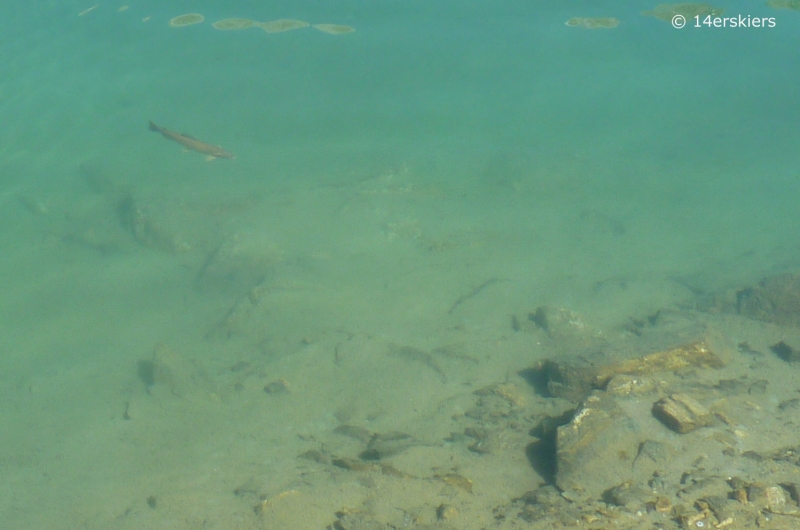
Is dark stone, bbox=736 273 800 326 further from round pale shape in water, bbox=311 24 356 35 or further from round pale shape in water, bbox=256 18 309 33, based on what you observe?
round pale shape in water, bbox=256 18 309 33

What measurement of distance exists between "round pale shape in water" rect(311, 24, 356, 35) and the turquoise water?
0.71 feet

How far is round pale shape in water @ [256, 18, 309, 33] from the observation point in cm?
1322

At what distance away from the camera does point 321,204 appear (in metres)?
9.38

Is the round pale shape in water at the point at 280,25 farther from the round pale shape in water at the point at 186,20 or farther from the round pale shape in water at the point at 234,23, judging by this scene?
the round pale shape in water at the point at 186,20

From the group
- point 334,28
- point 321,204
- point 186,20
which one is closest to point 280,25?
point 334,28

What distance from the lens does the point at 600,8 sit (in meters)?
13.6

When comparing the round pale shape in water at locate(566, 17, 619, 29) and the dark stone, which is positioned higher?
the round pale shape in water at locate(566, 17, 619, 29)

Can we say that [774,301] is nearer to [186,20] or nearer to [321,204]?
[321,204]

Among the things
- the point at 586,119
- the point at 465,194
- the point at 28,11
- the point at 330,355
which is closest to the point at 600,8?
the point at 586,119

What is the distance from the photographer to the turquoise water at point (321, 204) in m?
5.89

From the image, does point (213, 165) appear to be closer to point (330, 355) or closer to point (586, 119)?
point (330, 355)

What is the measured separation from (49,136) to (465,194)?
27.0 feet

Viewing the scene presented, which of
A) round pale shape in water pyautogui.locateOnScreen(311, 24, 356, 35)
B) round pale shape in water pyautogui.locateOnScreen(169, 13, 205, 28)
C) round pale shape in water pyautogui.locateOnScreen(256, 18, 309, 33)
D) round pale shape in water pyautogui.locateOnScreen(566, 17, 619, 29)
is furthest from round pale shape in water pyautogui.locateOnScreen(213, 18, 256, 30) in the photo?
round pale shape in water pyautogui.locateOnScreen(566, 17, 619, 29)

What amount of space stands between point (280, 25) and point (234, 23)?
115cm
